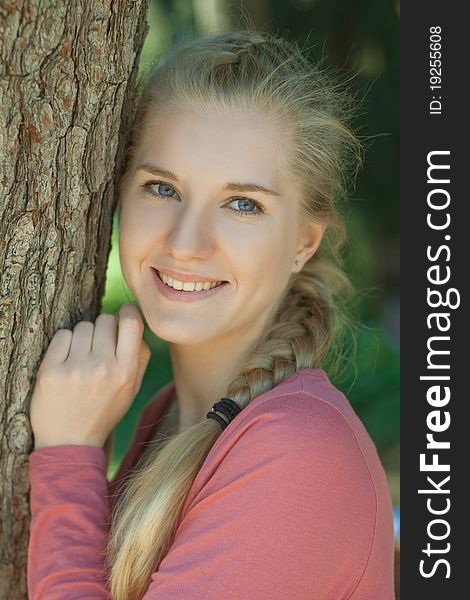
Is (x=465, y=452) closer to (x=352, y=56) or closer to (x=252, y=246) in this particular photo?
(x=252, y=246)

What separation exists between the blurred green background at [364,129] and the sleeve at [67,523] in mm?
2655

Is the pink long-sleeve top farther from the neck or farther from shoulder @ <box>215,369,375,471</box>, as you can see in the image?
the neck

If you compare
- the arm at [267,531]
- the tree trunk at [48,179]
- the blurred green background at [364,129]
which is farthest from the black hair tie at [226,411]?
the blurred green background at [364,129]

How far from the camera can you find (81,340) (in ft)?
6.49

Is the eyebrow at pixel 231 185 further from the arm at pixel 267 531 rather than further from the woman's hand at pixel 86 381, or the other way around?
the arm at pixel 267 531

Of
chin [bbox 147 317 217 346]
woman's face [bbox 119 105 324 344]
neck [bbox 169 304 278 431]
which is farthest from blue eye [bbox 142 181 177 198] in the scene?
neck [bbox 169 304 278 431]

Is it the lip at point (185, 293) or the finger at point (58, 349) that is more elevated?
the lip at point (185, 293)

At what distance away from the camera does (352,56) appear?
5879 millimetres

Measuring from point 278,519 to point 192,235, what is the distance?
2.08ft

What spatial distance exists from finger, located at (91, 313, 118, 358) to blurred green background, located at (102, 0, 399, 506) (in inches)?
102

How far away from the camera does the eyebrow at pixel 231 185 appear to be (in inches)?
76.0

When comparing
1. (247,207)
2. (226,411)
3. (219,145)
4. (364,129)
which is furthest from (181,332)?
(364,129)

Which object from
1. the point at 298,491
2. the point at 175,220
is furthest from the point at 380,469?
the point at 175,220

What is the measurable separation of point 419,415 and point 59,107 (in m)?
1.11
